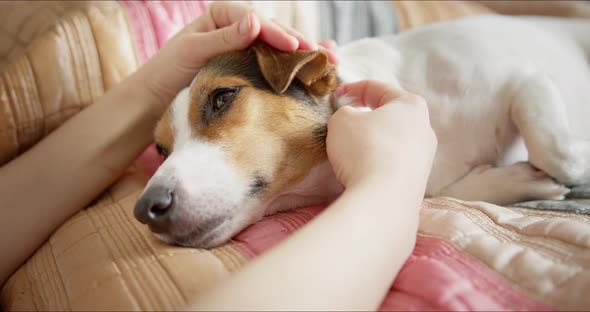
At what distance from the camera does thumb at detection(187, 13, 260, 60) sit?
3.74 ft

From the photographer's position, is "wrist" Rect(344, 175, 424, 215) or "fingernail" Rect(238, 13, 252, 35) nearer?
"wrist" Rect(344, 175, 424, 215)

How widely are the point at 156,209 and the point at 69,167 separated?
51cm

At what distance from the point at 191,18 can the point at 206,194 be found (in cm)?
102

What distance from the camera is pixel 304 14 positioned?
77.0 inches

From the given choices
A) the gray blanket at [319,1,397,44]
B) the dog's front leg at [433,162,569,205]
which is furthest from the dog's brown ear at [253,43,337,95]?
the gray blanket at [319,1,397,44]

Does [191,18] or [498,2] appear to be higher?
[191,18]

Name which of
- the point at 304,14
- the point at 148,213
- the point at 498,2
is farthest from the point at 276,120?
the point at 498,2

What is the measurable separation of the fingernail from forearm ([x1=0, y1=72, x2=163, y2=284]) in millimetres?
416

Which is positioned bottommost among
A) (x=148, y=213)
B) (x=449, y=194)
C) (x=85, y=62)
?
(x=449, y=194)

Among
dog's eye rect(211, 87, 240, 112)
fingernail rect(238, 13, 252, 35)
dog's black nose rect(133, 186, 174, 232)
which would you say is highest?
fingernail rect(238, 13, 252, 35)

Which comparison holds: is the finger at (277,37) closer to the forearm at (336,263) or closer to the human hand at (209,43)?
the human hand at (209,43)

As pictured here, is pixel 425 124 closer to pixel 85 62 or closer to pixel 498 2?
pixel 85 62

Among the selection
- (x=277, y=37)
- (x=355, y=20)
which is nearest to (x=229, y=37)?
(x=277, y=37)

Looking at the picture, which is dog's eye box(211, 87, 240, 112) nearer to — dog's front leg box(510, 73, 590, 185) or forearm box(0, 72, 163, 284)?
forearm box(0, 72, 163, 284)
